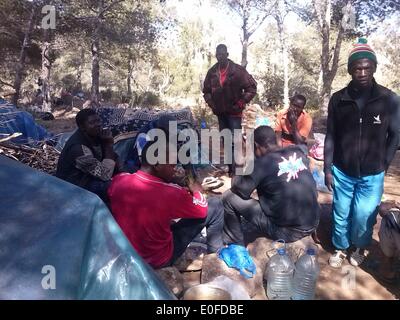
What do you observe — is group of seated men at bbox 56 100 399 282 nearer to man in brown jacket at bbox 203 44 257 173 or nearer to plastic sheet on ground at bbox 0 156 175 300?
plastic sheet on ground at bbox 0 156 175 300

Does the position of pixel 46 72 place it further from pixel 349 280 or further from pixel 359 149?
pixel 349 280

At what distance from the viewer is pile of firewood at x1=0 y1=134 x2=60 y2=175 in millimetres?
3333

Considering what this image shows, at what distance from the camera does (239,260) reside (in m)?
2.79

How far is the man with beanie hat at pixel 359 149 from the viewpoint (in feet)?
9.00

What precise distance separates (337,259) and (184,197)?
5.01ft

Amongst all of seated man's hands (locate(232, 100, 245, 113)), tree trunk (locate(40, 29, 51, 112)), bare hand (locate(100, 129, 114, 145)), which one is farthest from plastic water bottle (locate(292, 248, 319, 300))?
tree trunk (locate(40, 29, 51, 112))

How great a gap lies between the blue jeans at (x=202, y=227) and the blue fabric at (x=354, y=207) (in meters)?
0.95

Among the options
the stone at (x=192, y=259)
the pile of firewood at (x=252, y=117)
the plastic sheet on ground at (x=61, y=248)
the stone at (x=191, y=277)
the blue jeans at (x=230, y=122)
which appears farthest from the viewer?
the pile of firewood at (x=252, y=117)

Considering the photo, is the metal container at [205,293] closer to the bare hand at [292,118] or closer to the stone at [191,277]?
the stone at [191,277]

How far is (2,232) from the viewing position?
1.48 meters

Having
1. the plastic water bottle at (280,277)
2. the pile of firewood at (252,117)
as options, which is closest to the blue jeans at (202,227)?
the plastic water bottle at (280,277)

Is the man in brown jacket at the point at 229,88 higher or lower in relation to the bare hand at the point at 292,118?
higher

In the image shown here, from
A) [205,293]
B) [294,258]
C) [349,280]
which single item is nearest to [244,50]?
[294,258]
